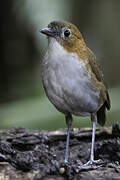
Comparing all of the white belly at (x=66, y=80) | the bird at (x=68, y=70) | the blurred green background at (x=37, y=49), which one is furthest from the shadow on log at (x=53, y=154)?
the blurred green background at (x=37, y=49)

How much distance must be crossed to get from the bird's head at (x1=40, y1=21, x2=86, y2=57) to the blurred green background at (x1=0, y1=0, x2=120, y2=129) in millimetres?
2403

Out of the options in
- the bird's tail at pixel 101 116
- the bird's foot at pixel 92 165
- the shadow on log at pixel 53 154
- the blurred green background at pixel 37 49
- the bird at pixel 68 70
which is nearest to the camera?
the shadow on log at pixel 53 154

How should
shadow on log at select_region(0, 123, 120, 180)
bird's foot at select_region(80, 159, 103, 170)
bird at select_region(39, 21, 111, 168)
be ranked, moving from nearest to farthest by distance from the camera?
shadow on log at select_region(0, 123, 120, 180)
bird's foot at select_region(80, 159, 103, 170)
bird at select_region(39, 21, 111, 168)

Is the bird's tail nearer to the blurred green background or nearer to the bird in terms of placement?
the bird

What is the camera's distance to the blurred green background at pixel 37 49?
6.66 m

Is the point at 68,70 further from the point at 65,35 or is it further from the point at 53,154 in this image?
the point at 53,154

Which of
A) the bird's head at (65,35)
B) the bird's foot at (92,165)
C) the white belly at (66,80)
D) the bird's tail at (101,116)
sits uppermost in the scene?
the bird's head at (65,35)

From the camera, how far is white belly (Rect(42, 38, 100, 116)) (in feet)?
13.3

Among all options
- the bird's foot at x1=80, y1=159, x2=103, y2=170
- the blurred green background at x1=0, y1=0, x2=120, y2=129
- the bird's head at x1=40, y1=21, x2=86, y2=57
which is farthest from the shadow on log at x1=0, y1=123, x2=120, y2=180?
the blurred green background at x1=0, y1=0, x2=120, y2=129

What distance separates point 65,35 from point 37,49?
4825 millimetres

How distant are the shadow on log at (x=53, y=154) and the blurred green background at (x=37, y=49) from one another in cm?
148

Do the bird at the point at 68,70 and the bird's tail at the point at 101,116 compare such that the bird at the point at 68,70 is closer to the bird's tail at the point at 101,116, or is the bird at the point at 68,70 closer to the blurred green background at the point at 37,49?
the bird's tail at the point at 101,116

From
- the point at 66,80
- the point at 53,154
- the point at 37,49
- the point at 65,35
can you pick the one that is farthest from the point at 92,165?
the point at 37,49

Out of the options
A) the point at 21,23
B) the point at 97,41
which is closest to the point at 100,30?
the point at 97,41
